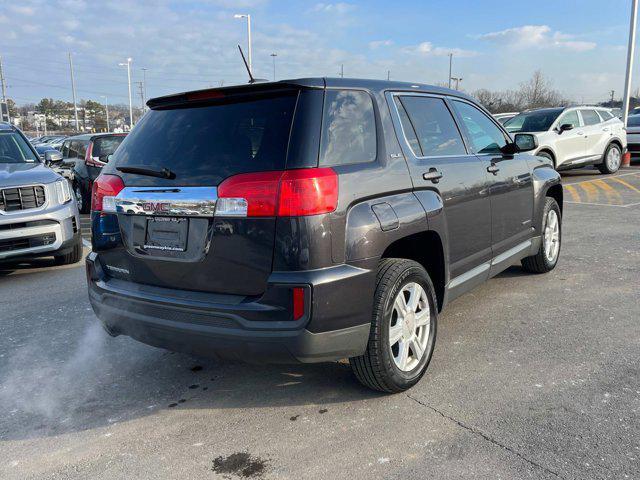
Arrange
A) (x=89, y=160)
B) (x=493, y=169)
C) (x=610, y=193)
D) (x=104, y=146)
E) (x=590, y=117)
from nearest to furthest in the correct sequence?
(x=493, y=169), (x=89, y=160), (x=104, y=146), (x=610, y=193), (x=590, y=117)

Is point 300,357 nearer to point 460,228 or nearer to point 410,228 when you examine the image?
point 410,228

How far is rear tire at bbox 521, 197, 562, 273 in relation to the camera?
5.48m

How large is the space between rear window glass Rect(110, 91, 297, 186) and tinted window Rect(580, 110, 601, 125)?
13208mm

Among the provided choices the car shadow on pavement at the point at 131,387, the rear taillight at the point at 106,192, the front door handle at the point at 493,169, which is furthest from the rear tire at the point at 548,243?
the rear taillight at the point at 106,192

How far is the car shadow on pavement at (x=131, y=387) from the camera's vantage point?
3160 millimetres

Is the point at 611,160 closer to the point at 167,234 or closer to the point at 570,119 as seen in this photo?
the point at 570,119

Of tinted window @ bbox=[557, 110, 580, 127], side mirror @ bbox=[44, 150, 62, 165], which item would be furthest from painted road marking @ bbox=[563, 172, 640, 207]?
side mirror @ bbox=[44, 150, 62, 165]

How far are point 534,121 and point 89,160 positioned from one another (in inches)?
404

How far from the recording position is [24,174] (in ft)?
20.6

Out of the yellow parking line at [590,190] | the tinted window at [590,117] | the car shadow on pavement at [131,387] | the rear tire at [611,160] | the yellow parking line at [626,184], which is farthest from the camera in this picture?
the rear tire at [611,160]

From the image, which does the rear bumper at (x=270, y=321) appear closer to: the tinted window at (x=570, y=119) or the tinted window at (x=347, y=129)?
the tinted window at (x=347, y=129)

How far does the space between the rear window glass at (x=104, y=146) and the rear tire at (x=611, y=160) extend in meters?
12.3

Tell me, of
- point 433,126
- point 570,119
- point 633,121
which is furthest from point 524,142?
point 633,121

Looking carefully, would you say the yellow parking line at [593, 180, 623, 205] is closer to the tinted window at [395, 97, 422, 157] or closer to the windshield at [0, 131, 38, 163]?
the tinted window at [395, 97, 422, 157]
